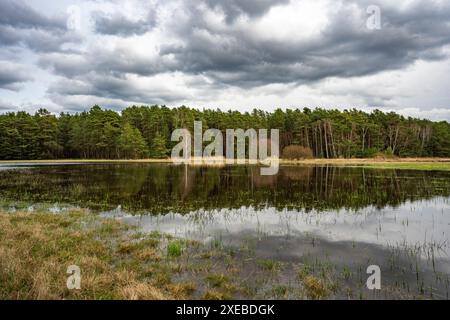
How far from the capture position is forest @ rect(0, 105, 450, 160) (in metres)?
81.6

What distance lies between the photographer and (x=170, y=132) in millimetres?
93000

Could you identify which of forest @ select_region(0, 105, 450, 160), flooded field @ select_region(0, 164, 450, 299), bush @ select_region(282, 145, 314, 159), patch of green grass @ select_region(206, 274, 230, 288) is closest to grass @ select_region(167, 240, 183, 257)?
flooded field @ select_region(0, 164, 450, 299)

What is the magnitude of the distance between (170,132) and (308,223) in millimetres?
83468

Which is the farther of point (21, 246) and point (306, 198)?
point (306, 198)

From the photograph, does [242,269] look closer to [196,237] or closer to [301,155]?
[196,237]

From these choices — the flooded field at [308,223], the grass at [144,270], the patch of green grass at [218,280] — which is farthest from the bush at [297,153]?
the patch of green grass at [218,280]

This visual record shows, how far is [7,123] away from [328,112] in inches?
3643

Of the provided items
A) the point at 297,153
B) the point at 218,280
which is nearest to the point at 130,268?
the point at 218,280

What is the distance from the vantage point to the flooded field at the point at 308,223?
25.0ft

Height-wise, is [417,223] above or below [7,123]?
below

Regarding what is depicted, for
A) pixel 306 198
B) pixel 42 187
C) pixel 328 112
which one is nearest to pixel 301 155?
pixel 328 112

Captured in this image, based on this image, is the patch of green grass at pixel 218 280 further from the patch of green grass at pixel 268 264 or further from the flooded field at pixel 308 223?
the patch of green grass at pixel 268 264
